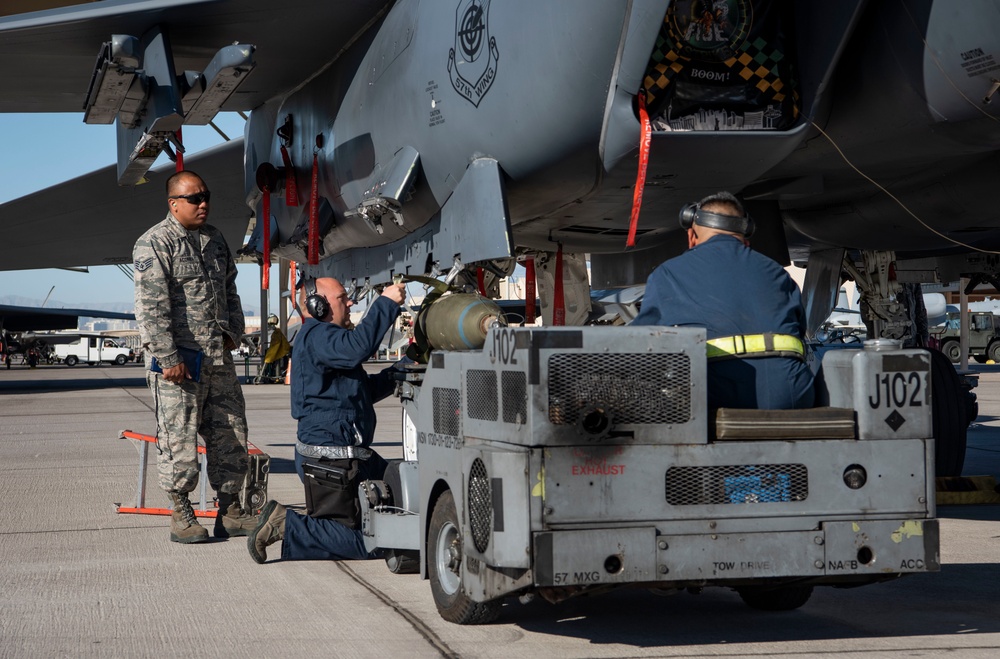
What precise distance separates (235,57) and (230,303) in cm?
168

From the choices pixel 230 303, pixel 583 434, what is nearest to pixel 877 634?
pixel 583 434

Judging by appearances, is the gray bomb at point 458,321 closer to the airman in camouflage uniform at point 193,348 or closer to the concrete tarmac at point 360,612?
the concrete tarmac at point 360,612

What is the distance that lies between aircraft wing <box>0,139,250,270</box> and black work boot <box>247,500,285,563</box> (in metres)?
7.31

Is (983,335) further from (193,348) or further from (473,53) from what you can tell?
(193,348)

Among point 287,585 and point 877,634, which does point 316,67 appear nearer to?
point 287,585

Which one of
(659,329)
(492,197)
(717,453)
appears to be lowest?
(717,453)

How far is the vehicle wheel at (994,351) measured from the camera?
41.8 meters

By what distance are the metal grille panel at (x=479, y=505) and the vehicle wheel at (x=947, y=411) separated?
4847mm

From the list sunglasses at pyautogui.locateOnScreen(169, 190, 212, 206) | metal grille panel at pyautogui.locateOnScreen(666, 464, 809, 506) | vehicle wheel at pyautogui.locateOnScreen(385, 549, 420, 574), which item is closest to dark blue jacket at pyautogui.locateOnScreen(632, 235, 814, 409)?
metal grille panel at pyautogui.locateOnScreen(666, 464, 809, 506)

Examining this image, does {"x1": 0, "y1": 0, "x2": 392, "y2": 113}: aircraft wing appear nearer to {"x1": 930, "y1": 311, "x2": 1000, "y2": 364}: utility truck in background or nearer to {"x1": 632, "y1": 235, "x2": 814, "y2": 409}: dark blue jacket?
{"x1": 632, "y1": 235, "x2": 814, "y2": 409}: dark blue jacket

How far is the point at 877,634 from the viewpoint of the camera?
13.3 ft

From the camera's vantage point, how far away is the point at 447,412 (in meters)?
4.16

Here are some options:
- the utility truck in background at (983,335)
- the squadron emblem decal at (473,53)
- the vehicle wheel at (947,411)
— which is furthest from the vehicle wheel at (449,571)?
the utility truck in background at (983,335)

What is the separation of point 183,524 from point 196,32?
397cm
